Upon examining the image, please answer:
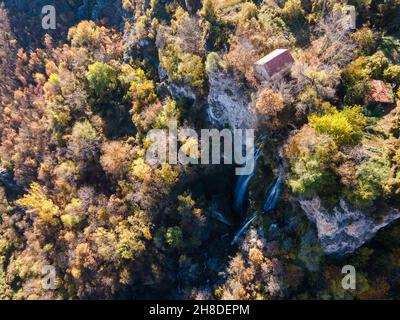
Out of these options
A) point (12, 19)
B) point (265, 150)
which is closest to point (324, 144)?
point (265, 150)

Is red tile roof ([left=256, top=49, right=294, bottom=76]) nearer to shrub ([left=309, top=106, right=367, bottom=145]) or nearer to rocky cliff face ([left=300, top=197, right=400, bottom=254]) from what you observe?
shrub ([left=309, top=106, right=367, bottom=145])

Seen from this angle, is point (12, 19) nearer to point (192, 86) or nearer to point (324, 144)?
point (192, 86)

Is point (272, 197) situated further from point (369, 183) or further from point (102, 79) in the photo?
point (102, 79)

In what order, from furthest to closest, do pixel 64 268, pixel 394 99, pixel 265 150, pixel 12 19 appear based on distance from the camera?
pixel 12 19
pixel 64 268
pixel 265 150
pixel 394 99

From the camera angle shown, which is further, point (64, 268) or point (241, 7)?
point (64, 268)

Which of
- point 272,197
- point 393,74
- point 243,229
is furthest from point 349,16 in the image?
point 243,229

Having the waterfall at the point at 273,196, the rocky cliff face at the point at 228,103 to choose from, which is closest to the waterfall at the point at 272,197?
the waterfall at the point at 273,196

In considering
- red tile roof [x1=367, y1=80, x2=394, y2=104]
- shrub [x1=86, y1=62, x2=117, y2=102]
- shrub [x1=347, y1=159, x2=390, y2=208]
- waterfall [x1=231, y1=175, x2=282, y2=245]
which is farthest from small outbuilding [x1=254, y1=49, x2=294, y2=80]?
shrub [x1=86, y1=62, x2=117, y2=102]

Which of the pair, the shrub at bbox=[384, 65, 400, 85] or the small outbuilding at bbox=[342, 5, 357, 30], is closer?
the shrub at bbox=[384, 65, 400, 85]
